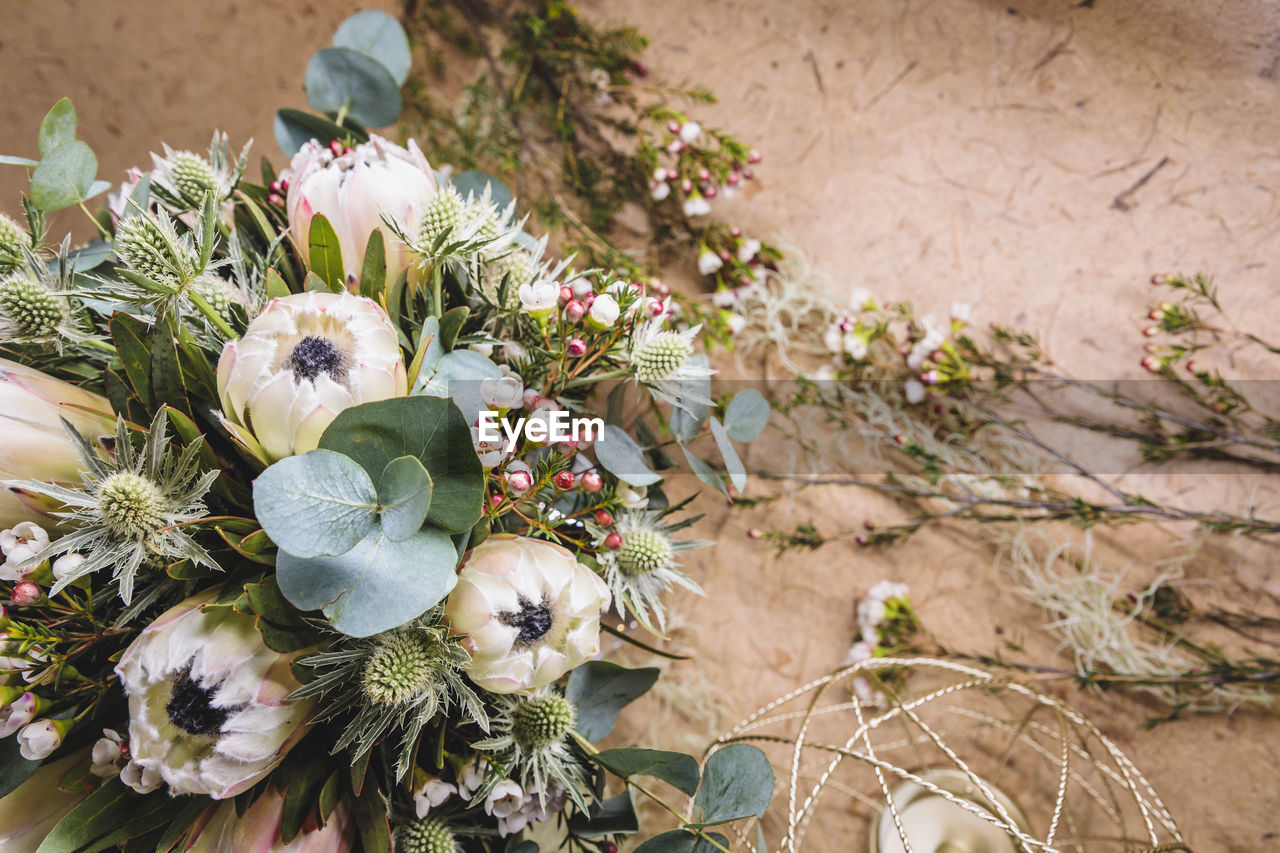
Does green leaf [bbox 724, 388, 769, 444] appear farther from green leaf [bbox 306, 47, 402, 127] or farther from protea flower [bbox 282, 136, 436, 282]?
green leaf [bbox 306, 47, 402, 127]

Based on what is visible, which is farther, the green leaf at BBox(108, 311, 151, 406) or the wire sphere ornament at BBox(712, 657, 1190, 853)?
the wire sphere ornament at BBox(712, 657, 1190, 853)

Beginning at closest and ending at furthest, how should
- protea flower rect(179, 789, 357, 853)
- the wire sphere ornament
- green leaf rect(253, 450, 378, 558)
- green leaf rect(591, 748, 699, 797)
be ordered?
1. green leaf rect(253, 450, 378, 558)
2. protea flower rect(179, 789, 357, 853)
3. green leaf rect(591, 748, 699, 797)
4. the wire sphere ornament

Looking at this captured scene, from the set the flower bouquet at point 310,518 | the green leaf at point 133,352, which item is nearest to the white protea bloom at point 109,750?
the flower bouquet at point 310,518

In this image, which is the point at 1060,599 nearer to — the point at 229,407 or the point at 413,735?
the point at 413,735

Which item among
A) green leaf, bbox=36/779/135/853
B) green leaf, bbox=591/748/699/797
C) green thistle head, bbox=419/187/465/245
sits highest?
green thistle head, bbox=419/187/465/245

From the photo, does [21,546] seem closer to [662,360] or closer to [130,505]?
[130,505]

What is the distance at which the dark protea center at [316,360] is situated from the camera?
0.42 metres

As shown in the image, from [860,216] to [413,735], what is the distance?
0.92 metres

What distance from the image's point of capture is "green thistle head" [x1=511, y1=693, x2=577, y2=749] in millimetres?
549

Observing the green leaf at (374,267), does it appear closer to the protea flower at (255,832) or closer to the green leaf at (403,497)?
the green leaf at (403,497)

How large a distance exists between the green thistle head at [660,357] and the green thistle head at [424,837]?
0.40 meters

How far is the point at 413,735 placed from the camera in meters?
0.47

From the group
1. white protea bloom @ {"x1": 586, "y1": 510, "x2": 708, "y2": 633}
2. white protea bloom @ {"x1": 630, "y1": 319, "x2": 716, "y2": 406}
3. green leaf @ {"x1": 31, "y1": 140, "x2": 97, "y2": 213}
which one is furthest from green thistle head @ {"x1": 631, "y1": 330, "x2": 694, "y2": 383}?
green leaf @ {"x1": 31, "y1": 140, "x2": 97, "y2": 213}

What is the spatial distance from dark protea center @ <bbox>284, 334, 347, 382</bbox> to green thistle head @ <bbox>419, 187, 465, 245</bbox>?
13 centimetres
